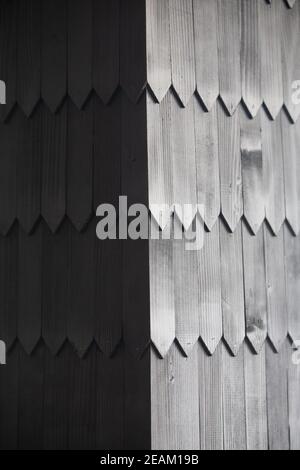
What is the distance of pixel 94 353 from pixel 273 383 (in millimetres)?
507

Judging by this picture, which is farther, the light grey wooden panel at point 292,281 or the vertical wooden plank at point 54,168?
the light grey wooden panel at point 292,281

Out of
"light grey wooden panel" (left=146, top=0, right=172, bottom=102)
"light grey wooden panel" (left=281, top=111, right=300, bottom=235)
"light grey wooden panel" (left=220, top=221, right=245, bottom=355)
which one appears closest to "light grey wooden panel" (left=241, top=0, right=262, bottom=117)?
"light grey wooden panel" (left=281, top=111, right=300, bottom=235)

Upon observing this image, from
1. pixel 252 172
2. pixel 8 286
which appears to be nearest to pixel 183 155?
pixel 252 172

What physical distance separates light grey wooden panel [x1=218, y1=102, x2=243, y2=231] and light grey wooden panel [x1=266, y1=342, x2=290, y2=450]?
374 millimetres

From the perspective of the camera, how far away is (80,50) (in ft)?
5.98

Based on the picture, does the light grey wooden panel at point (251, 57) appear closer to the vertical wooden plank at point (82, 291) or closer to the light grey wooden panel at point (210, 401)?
the vertical wooden plank at point (82, 291)

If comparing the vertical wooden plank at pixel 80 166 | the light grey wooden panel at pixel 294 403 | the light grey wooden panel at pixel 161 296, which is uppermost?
the vertical wooden plank at pixel 80 166

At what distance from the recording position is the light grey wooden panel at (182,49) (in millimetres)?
1794

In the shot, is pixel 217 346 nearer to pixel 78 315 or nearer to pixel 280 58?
pixel 78 315

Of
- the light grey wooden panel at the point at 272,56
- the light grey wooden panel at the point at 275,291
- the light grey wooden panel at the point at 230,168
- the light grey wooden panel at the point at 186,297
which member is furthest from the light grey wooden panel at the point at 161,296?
the light grey wooden panel at the point at 272,56

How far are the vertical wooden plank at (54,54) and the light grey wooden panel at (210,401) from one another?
0.76 m
